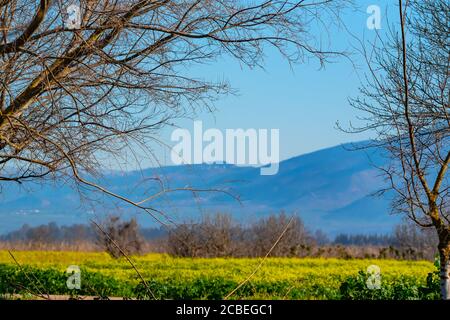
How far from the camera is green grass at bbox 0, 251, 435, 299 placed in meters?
10.9

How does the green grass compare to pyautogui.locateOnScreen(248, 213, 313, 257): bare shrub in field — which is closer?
the green grass

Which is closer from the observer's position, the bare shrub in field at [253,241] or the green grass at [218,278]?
the green grass at [218,278]

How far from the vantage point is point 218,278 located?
1272cm

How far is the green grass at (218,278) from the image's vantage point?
10852mm

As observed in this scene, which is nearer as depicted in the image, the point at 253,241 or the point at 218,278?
the point at 218,278

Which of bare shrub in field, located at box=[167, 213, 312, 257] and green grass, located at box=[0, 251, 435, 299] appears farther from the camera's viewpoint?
bare shrub in field, located at box=[167, 213, 312, 257]

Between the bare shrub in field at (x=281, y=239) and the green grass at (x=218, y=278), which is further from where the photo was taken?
the bare shrub in field at (x=281, y=239)

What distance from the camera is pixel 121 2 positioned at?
6977mm

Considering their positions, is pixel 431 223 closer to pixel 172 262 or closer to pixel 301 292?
pixel 301 292

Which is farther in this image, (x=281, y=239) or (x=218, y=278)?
(x=281, y=239)

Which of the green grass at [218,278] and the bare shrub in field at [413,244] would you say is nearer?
the green grass at [218,278]

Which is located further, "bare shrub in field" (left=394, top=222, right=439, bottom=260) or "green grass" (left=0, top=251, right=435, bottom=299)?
"bare shrub in field" (left=394, top=222, right=439, bottom=260)

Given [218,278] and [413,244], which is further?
[413,244]
